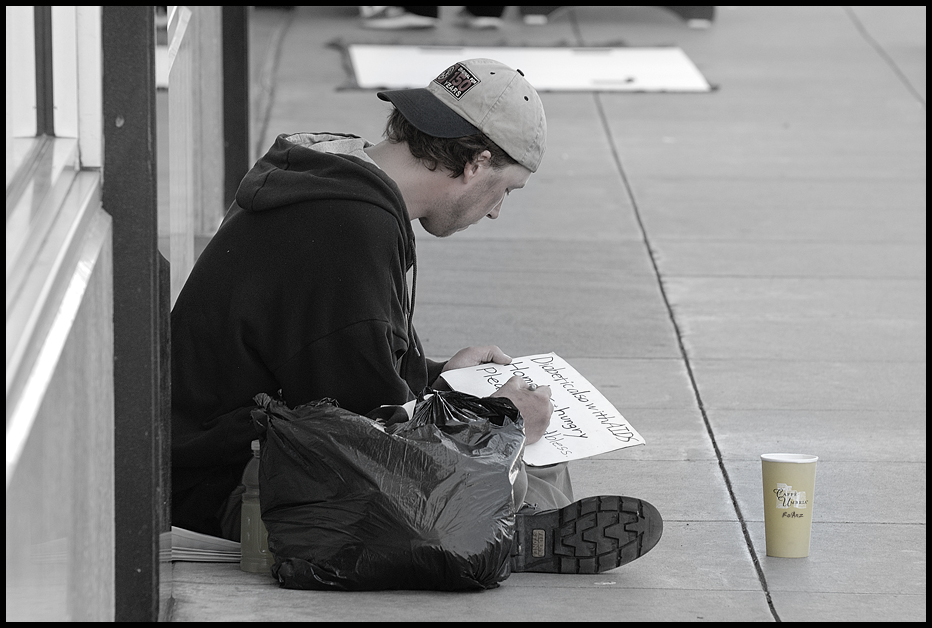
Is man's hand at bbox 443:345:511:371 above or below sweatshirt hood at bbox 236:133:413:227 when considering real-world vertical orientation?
below

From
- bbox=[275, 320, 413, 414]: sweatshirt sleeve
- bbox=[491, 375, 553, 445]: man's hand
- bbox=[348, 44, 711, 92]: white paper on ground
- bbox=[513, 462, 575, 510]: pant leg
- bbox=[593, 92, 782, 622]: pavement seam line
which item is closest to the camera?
Result: bbox=[275, 320, 413, 414]: sweatshirt sleeve

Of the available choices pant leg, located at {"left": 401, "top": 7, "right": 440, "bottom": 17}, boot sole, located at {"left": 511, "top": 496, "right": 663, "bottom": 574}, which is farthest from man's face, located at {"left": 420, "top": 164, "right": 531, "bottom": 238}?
pant leg, located at {"left": 401, "top": 7, "right": 440, "bottom": 17}

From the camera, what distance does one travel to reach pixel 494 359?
3.95 m

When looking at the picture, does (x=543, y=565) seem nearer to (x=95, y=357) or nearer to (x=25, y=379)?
(x=95, y=357)

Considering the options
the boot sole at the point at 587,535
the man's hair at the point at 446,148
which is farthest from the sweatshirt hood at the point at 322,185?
the boot sole at the point at 587,535

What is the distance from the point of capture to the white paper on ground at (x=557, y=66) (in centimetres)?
1071

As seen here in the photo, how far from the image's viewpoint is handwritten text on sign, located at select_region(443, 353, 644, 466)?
11.8ft

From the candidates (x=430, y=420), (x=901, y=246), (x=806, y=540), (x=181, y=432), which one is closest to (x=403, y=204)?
(x=430, y=420)

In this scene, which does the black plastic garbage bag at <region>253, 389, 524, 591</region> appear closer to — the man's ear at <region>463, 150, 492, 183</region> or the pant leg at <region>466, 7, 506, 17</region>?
the man's ear at <region>463, 150, 492, 183</region>

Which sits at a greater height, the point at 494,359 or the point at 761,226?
the point at 494,359

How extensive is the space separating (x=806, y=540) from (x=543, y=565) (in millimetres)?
762

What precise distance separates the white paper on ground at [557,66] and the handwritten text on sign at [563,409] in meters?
6.62

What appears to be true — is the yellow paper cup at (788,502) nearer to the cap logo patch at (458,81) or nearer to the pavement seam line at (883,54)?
the cap logo patch at (458,81)

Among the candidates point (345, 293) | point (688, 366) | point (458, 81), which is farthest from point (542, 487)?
point (688, 366)
